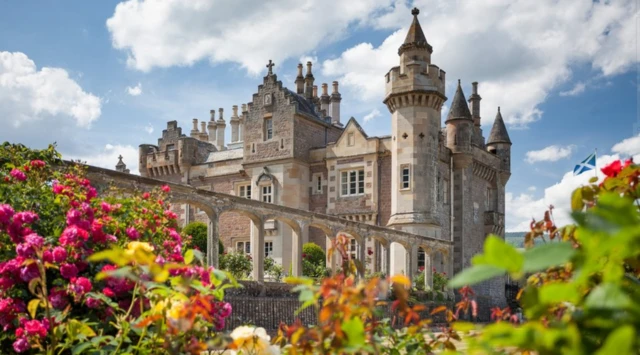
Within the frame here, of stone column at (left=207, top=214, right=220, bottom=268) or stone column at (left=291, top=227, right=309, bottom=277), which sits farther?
stone column at (left=291, top=227, right=309, bottom=277)

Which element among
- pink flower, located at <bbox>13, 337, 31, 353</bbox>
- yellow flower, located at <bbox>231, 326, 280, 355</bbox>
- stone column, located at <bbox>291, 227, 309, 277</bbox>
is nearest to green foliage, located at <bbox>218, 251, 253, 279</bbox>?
stone column, located at <bbox>291, 227, 309, 277</bbox>

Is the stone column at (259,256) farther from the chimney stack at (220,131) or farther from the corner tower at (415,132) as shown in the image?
the chimney stack at (220,131)

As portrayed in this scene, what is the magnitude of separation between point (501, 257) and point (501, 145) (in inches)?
1478

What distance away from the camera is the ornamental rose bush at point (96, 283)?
85.8 inches

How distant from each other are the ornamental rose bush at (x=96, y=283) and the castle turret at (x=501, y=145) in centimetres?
3359

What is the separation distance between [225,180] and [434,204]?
1059 cm

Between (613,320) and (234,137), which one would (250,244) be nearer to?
(234,137)

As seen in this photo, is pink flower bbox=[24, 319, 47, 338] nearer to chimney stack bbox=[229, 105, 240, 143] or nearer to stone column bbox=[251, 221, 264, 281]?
stone column bbox=[251, 221, 264, 281]

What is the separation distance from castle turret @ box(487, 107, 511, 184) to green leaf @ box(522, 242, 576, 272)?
1432 inches

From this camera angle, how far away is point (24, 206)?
4.91 m

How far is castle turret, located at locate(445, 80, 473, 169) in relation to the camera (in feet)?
99.2

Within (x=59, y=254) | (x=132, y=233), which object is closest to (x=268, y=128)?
(x=132, y=233)

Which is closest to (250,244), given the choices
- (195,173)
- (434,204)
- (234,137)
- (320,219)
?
(195,173)

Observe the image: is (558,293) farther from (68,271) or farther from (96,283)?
(96,283)
